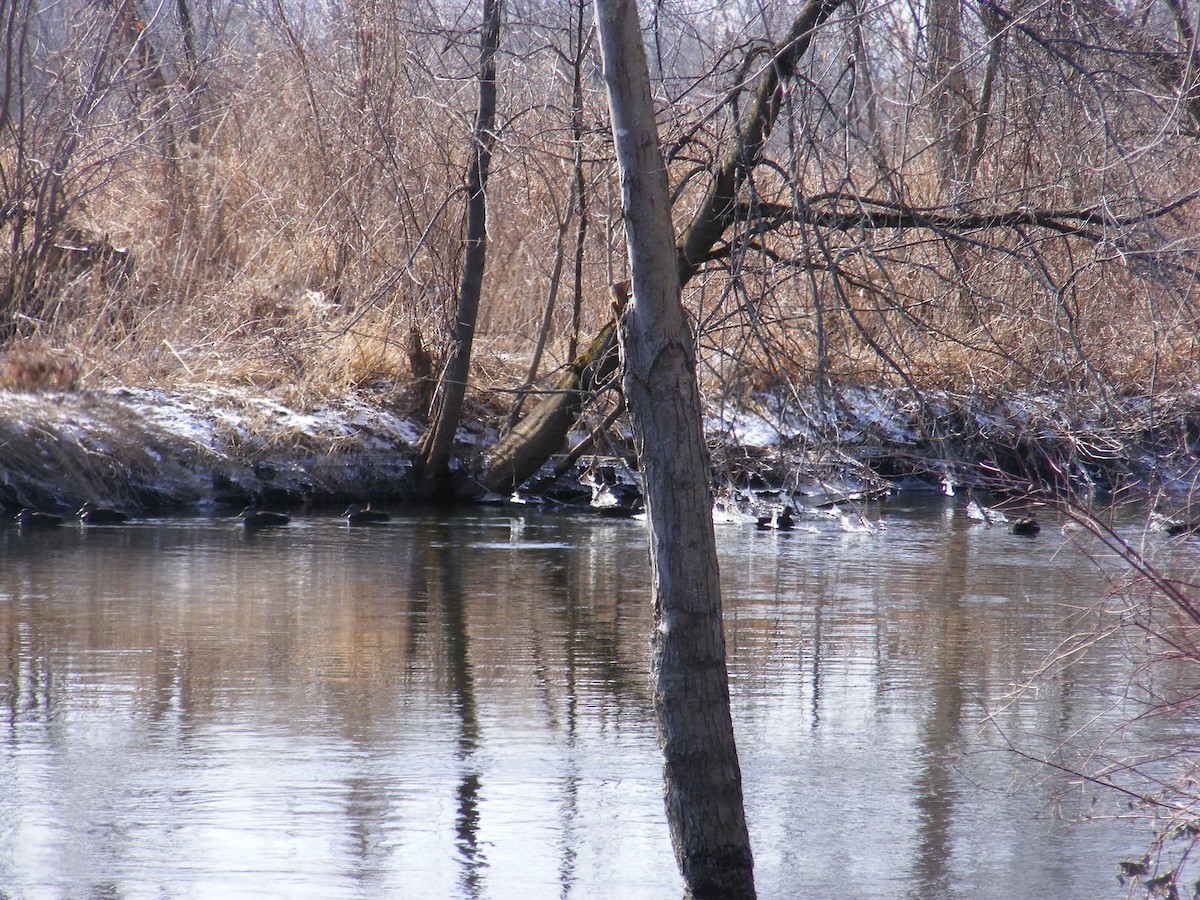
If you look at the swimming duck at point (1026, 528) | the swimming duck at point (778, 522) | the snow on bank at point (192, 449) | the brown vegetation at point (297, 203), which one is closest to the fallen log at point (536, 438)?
the brown vegetation at point (297, 203)

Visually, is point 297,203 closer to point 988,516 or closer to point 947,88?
point 988,516

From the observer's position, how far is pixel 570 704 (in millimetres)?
7422

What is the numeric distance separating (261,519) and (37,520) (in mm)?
2114

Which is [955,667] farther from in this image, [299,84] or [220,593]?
[299,84]

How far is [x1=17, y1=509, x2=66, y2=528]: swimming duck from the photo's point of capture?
13791 mm

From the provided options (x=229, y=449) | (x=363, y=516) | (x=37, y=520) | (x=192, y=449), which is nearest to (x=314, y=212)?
(x=229, y=449)

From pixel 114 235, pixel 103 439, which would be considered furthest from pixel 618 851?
pixel 114 235

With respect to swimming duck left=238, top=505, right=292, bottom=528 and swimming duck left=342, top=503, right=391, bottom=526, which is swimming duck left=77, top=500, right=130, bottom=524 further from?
swimming duck left=342, top=503, right=391, bottom=526

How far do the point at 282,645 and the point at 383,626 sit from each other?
32.9 inches

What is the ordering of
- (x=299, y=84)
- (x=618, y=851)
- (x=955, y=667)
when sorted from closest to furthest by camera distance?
(x=618, y=851) → (x=955, y=667) → (x=299, y=84)

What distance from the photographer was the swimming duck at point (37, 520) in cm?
1379

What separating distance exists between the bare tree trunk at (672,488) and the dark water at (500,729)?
0.85m

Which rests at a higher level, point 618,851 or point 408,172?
point 408,172

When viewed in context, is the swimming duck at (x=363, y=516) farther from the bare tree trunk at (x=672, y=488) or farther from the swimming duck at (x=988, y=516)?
the bare tree trunk at (x=672, y=488)
